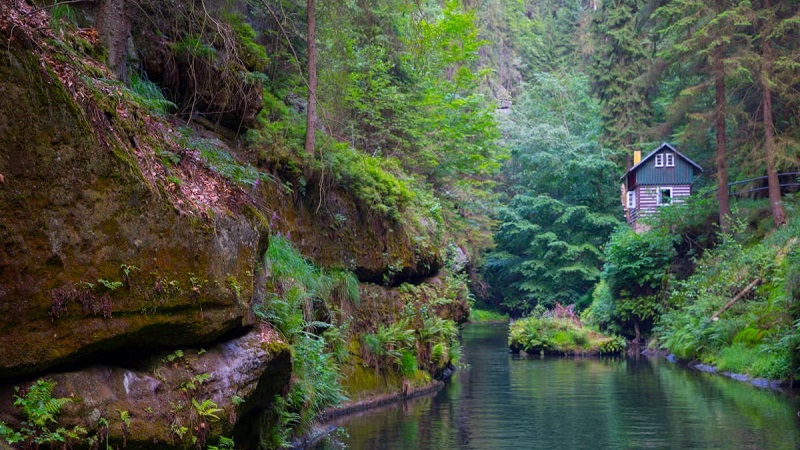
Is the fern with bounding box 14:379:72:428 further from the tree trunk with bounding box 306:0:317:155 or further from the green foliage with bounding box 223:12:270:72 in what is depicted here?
the tree trunk with bounding box 306:0:317:155

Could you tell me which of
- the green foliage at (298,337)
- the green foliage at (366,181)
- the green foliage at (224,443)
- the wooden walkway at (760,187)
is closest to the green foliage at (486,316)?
the wooden walkway at (760,187)

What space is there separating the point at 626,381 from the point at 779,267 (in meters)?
6.25

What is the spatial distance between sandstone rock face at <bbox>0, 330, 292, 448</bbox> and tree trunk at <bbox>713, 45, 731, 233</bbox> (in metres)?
22.9

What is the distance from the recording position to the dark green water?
39.0 ft

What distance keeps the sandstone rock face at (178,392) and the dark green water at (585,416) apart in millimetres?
2824

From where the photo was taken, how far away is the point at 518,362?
26.9 meters

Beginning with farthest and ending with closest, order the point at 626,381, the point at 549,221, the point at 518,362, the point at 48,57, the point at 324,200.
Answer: the point at 549,221, the point at 518,362, the point at 626,381, the point at 324,200, the point at 48,57

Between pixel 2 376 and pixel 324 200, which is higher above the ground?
pixel 324 200

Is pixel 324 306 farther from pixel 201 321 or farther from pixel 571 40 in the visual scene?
pixel 571 40

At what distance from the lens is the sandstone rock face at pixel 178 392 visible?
6.96 metres

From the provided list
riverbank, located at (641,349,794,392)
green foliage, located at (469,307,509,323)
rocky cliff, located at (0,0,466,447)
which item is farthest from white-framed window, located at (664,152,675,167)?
rocky cliff, located at (0,0,466,447)

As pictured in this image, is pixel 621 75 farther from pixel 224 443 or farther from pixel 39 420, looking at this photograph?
pixel 39 420

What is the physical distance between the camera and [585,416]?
1472 cm

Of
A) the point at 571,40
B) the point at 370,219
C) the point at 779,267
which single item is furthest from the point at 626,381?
the point at 571,40
